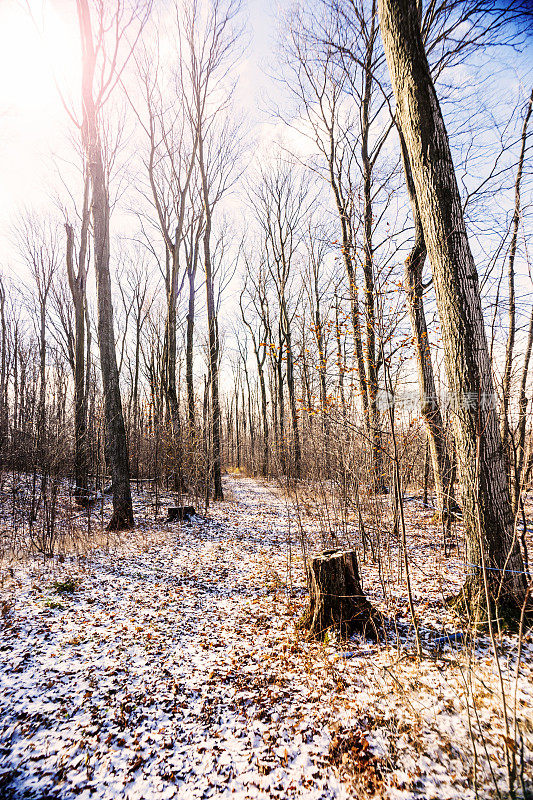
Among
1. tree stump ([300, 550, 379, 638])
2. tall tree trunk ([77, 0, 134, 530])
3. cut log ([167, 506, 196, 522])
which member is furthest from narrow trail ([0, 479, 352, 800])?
cut log ([167, 506, 196, 522])

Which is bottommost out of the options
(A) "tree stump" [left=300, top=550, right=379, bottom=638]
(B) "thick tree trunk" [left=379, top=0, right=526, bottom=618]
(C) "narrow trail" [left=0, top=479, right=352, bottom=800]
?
(C) "narrow trail" [left=0, top=479, right=352, bottom=800]

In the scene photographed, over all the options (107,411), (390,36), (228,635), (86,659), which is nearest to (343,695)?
(228,635)

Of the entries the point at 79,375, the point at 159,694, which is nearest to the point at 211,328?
the point at 79,375

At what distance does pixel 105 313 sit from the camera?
274 inches

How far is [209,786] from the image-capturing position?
1.78m

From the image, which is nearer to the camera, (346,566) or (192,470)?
(346,566)

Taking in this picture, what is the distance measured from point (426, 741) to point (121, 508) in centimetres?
626

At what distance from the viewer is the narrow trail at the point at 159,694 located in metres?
1.82

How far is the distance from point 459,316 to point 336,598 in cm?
270

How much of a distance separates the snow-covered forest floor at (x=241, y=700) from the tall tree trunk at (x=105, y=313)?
9.15 feet

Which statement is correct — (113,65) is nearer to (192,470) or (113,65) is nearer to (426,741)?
(192,470)

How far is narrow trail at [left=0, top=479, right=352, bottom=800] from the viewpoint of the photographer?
5.98 ft

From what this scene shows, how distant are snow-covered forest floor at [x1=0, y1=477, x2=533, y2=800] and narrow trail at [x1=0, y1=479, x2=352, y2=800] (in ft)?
0.03

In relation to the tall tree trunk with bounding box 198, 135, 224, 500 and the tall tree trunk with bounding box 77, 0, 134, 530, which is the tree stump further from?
the tall tree trunk with bounding box 198, 135, 224, 500
